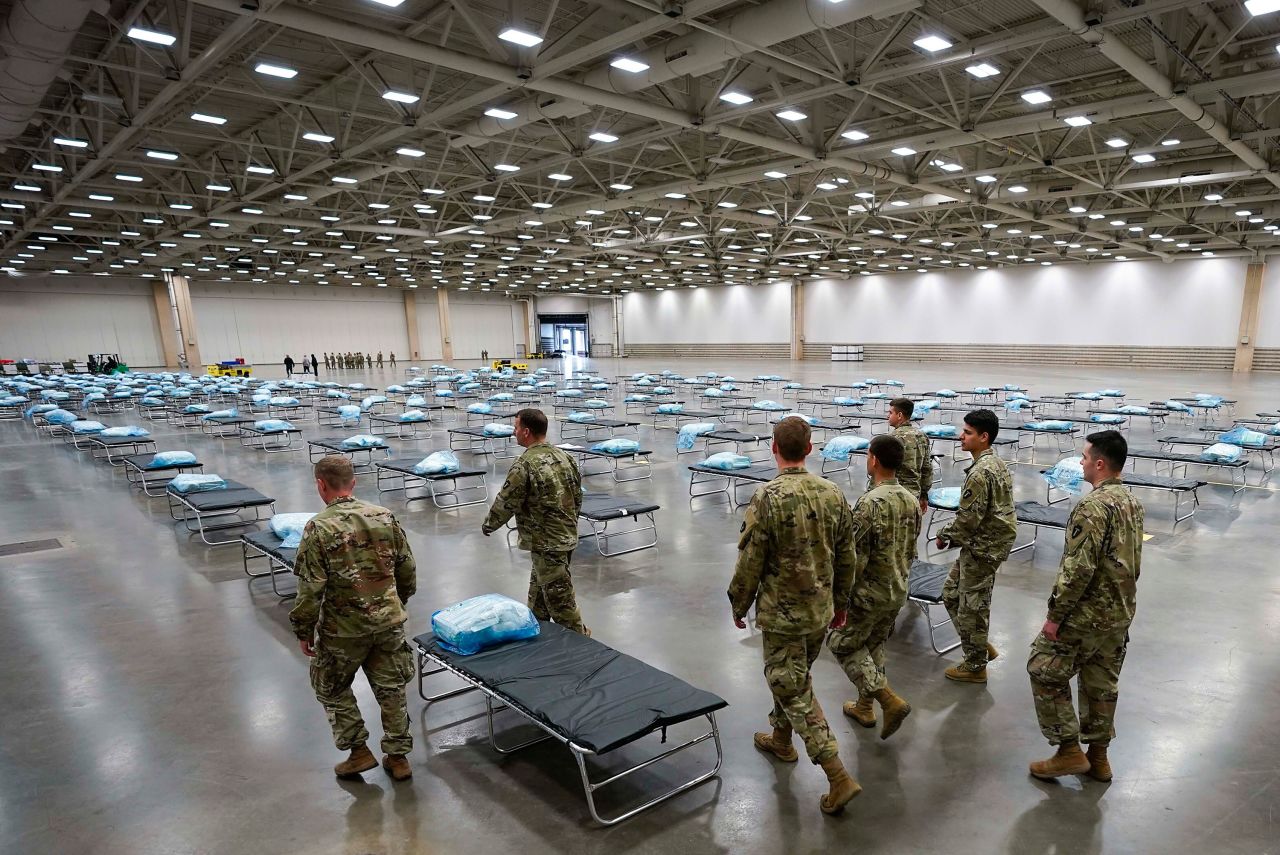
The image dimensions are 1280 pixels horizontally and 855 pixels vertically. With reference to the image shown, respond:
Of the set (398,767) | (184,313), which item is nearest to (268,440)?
(398,767)

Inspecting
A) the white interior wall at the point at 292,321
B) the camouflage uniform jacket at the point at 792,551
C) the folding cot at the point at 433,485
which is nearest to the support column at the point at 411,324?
the white interior wall at the point at 292,321

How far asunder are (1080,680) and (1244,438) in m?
10.2

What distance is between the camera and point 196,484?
7.78m

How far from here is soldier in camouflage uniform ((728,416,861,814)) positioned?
112 inches

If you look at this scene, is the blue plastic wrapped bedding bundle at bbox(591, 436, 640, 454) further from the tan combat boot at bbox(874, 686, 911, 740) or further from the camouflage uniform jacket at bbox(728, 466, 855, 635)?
the camouflage uniform jacket at bbox(728, 466, 855, 635)

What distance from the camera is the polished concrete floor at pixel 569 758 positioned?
9.31 feet

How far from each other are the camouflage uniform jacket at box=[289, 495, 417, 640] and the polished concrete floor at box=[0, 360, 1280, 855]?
81 cm

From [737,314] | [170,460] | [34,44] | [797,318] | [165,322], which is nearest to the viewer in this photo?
[34,44]

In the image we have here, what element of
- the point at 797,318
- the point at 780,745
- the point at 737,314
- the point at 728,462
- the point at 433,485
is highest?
the point at 737,314

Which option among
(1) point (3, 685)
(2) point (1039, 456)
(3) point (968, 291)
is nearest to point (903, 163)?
(2) point (1039, 456)

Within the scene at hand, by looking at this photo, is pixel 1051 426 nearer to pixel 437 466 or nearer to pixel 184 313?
pixel 437 466

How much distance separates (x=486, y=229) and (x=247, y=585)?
19.4 metres

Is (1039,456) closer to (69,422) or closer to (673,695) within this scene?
(673,695)

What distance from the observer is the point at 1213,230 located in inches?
968
